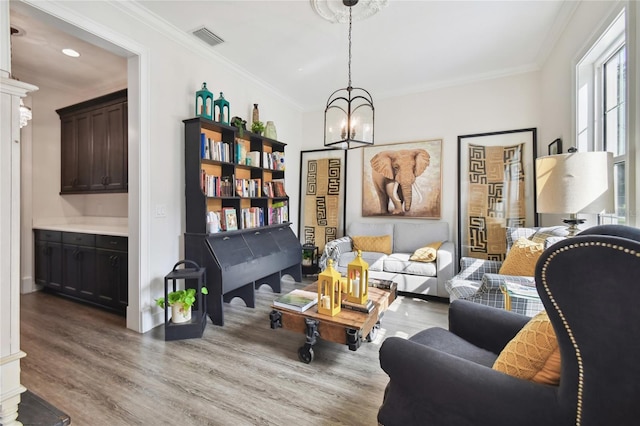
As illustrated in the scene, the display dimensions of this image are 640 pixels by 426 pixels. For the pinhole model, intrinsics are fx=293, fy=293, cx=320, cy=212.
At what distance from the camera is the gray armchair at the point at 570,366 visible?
2.36 feet

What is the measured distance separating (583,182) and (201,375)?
266 centimetres

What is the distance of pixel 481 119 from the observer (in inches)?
159

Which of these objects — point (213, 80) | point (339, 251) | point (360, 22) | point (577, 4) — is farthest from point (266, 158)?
point (577, 4)

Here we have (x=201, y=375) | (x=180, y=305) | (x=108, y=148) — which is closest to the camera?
(x=201, y=375)

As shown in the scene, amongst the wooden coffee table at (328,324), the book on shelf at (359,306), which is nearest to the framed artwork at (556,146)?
the wooden coffee table at (328,324)

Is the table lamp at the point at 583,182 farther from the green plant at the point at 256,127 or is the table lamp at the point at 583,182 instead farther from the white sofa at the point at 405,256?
the green plant at the point at 256,127

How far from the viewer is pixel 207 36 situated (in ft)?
9.99

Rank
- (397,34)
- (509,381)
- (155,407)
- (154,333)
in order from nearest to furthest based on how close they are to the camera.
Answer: (509,381)
(155,407)
(154,333)
(397,34)

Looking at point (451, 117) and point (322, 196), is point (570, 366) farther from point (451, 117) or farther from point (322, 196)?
point (322, 196)

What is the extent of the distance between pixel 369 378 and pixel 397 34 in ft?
10.3

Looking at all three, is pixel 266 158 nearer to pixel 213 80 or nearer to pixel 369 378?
pixel 213 80

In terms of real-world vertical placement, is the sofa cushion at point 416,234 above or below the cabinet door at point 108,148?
below

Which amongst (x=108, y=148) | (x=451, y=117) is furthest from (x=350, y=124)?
(x=108, y=148)

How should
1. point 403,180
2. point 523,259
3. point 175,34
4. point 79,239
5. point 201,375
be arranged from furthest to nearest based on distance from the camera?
point 403,180 < point 79,239 < point 175,34 < point 523,259 < point 201,375
